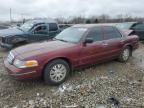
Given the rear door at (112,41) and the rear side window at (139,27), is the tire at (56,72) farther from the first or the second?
the rear side window at (139,27)

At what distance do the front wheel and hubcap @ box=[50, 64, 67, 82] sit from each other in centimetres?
274

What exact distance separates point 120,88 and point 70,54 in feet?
5.21

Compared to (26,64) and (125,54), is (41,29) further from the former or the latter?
(26,64)

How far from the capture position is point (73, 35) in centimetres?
646

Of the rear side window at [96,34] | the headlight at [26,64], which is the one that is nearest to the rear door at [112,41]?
the rear side window at [96,34]

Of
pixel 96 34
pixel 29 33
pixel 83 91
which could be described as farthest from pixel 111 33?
pixel 29 33

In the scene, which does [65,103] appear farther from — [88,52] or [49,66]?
[88,52]

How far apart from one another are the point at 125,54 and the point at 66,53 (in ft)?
9.77

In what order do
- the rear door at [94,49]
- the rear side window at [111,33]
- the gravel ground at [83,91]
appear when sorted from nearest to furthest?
the gravel ground at [83,91], the rear door at [94,49], the rear side window at [111,33]

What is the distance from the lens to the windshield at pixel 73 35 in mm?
6227

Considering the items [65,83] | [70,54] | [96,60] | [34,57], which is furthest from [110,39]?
[34,57]

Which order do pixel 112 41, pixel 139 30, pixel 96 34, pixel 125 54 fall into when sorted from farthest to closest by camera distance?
pixel 139 30 < pixel 125 54 < pixel 112 41 < pixel 96 34

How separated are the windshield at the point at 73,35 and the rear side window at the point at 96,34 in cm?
22

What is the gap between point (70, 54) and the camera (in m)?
5.72
